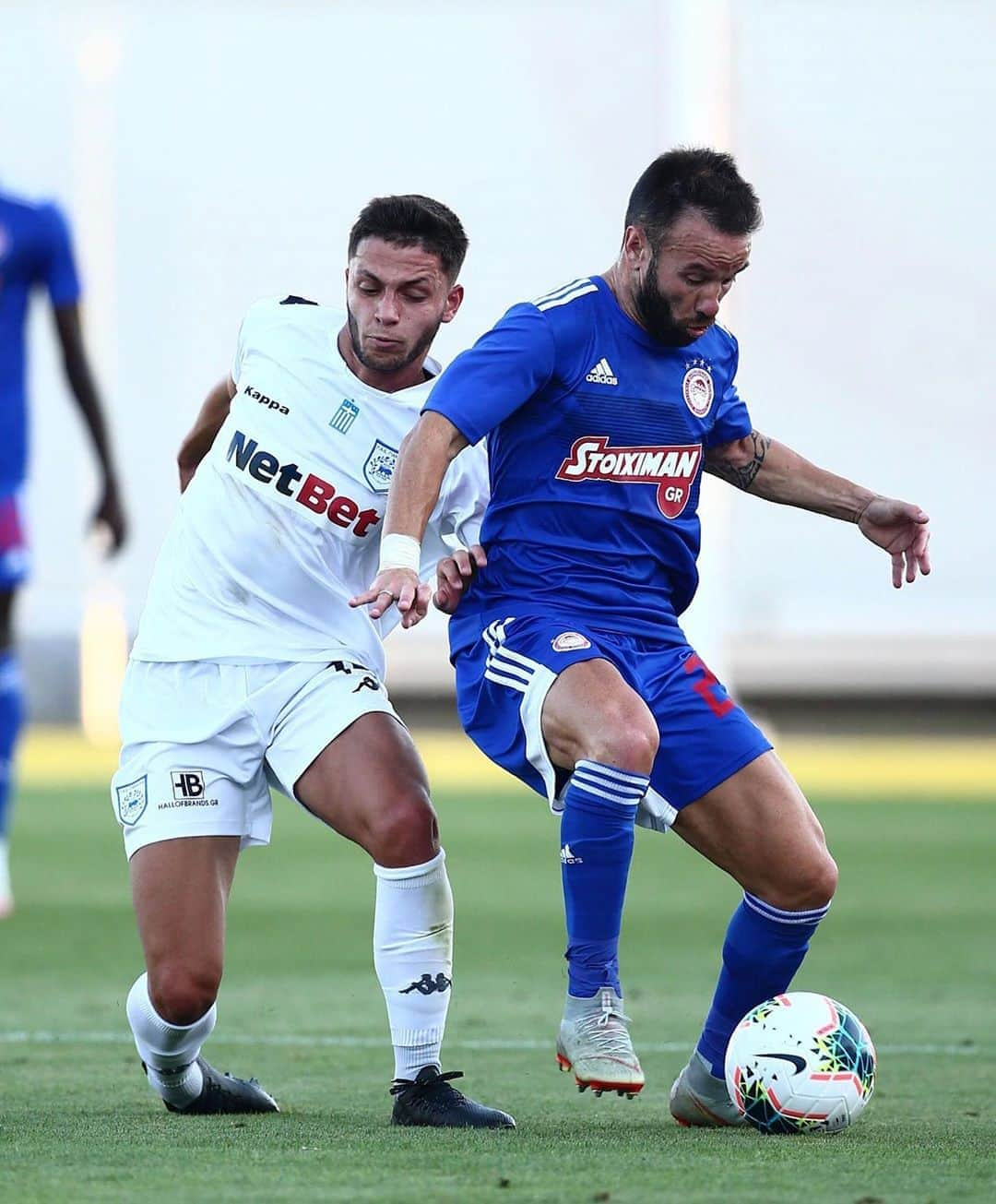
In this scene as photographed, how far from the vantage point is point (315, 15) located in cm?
2767

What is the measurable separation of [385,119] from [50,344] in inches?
197

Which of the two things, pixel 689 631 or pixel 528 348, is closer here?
pixel 528 348

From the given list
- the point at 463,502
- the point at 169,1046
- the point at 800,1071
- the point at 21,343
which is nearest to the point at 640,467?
the point at 463,502

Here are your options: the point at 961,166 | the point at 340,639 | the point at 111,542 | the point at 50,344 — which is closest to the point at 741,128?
the point at 961,166

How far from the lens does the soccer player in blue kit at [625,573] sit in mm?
4746

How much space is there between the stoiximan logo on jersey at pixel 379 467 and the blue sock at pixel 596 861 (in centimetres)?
88

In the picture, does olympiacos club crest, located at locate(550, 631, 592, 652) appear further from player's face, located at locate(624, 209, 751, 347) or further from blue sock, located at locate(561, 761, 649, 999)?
player's face, located at locate(624, 209, 751, 347)

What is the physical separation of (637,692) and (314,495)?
34.6 inches

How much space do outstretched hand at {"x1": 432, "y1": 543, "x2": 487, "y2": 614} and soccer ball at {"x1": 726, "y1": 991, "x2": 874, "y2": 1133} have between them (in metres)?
1.14

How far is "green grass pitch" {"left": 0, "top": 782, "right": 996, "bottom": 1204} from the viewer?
4027mm

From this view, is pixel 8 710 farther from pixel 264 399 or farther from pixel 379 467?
pixel 379 467

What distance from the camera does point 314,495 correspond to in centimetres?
516

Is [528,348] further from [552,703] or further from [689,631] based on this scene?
[689,631]

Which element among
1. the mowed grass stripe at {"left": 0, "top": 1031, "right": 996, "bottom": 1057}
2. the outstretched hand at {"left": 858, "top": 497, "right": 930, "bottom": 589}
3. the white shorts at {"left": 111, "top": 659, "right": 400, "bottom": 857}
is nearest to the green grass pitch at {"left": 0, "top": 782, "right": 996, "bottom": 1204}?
the mowed grass stripe at {"left": 0, "top": 1031, "right": 996, "bottom": 1057}
